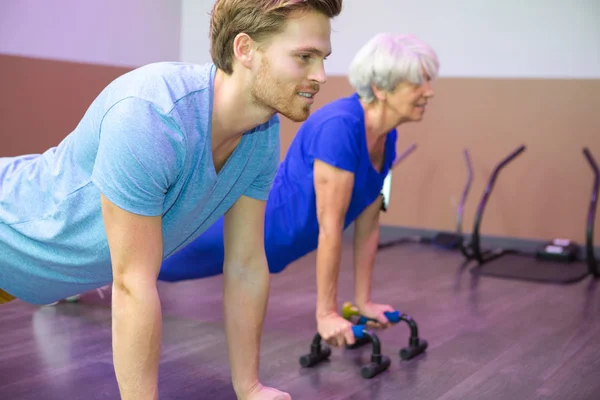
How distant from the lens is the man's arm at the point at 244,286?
66.7 inches

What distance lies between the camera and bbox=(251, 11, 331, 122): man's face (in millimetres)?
1364

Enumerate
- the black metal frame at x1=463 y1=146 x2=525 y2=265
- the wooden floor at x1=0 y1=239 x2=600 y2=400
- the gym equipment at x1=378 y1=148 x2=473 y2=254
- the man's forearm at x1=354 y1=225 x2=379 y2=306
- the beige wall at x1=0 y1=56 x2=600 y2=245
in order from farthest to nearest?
the gym equipment at x1=378 y1=148 x2=473 y2=254 < the beige wall at x1=0 y1=56 x2=600 y2=245 < the black metal frame at x1=463 y1=146 x2=525 y2=265 < the man's forearm at x1=354 y1=225 x2=379 y2=306 < the wooden floor at x1=0 y1=239 x2=600 y2=400

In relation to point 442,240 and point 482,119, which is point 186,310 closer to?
point 442,240

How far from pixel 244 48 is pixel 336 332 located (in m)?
1.15

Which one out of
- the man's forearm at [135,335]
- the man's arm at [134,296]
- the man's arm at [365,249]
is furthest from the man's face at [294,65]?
the man's arm at [365,249]

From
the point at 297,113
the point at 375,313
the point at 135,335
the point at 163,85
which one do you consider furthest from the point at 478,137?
the point at 135,335

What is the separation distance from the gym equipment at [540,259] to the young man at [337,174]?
1676 millimetres

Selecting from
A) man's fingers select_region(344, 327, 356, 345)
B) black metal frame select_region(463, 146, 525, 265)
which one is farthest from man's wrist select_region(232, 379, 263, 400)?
black metal frame select_region(463, 146, 525, 265)

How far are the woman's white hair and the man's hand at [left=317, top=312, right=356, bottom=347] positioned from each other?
2.59ft

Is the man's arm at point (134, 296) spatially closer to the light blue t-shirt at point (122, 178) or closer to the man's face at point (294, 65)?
the light blue t-shirt at point (122, 178)

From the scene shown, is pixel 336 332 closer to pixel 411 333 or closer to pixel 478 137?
pixel 411 333

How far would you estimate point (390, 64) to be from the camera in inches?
96.3

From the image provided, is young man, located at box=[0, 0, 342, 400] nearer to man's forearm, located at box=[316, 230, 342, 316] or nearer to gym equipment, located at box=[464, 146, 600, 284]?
man's forearm, located at box=[316, 230, 342, 316]

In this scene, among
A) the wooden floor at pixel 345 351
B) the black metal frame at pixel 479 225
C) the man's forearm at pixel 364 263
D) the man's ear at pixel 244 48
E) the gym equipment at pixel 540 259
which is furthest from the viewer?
the black metal frame at pixel 479 225
